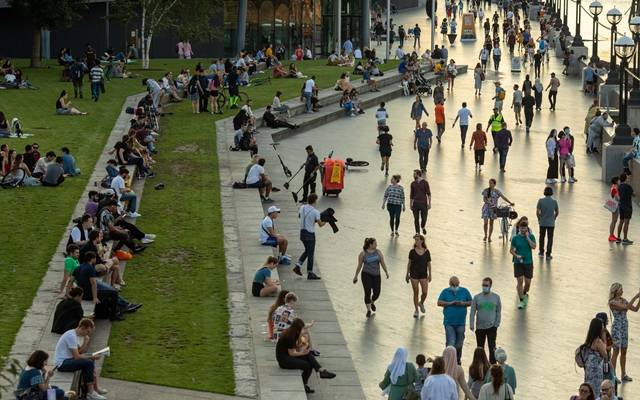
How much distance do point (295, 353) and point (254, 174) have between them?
12.7m

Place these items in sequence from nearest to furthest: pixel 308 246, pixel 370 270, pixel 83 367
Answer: pixel 83 367 → pixel 370 270 → pixel 308 246

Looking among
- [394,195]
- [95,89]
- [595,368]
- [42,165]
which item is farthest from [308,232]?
[95,89]

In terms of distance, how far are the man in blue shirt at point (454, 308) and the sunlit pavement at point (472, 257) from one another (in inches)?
27.3

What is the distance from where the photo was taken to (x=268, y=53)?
194ft

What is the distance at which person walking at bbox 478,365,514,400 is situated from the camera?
15188 millimetres

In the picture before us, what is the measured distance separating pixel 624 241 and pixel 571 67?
1370 inches

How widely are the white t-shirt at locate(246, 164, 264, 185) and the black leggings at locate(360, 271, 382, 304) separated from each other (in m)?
8.89

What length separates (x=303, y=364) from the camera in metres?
18.0

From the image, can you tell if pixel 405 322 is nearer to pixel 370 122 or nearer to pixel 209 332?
pixel 209 332

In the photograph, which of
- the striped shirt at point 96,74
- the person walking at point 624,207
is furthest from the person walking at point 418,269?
the striped shirt at point 96,74

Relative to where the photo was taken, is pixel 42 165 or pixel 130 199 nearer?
pixel 130 199

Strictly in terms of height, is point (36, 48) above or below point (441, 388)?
above

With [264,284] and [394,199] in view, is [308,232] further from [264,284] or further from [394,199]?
[394,199]

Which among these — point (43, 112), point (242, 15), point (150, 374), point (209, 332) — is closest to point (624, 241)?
point (209, 332)
